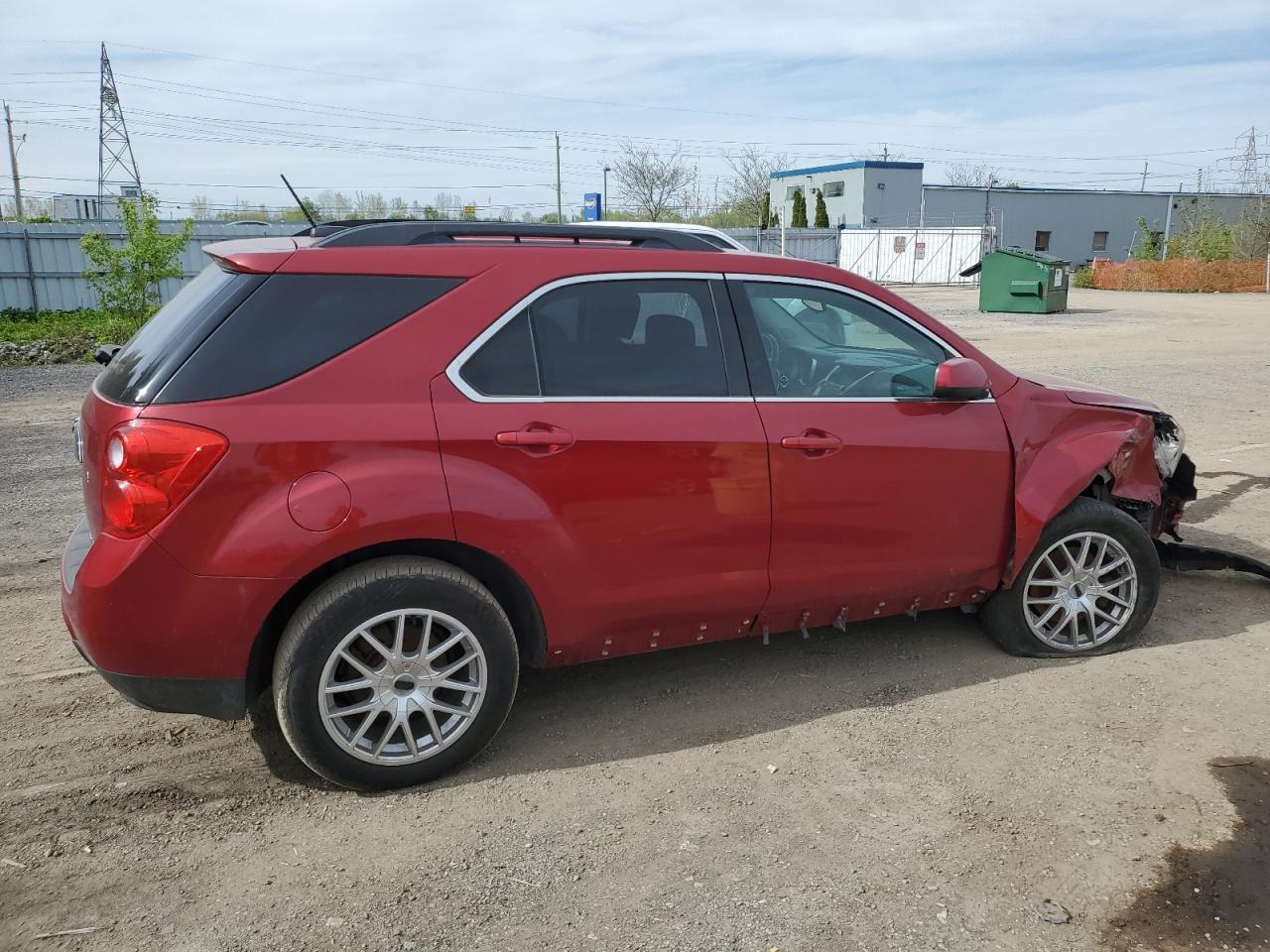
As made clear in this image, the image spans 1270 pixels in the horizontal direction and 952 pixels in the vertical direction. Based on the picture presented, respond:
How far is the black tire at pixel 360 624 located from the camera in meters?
3.23

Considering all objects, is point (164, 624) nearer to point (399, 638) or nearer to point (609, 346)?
point (399, 638)

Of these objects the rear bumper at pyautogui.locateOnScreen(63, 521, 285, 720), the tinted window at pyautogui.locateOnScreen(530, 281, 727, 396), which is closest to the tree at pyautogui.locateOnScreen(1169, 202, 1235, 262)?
the tinted window at pyautogui.locateOnScreen(530, 281, 727, 396)

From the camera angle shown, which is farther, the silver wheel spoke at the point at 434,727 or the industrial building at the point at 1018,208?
the industrial building at the point at 1018,208

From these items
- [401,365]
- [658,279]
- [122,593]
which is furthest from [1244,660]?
[122,593]

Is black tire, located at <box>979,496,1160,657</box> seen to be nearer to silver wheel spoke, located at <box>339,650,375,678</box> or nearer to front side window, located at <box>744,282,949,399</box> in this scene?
front side window, located at <box>744,282,949,399</box>

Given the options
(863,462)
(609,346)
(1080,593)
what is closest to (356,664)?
(609,346)

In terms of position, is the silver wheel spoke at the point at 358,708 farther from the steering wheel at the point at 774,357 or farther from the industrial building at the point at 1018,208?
the industrial building at the point at 1018,208

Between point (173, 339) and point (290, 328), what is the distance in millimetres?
383

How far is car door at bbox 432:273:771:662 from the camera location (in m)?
3.41

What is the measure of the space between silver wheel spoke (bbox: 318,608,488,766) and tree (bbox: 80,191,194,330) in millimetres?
16430

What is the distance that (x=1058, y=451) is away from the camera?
438cm

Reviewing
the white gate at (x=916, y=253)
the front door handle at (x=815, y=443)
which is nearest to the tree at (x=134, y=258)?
the front door handle at (x=815, y=443)

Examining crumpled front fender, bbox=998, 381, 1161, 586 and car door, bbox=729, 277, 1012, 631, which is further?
crumpled front fender, bbox=998, 381, 1161, 586

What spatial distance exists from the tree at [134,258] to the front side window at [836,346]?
16.3m
